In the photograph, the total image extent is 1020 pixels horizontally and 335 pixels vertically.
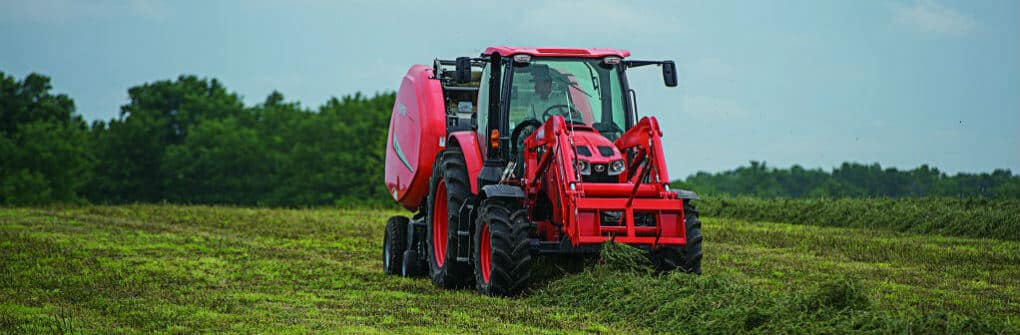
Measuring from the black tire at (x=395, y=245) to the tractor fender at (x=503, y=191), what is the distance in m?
3.70

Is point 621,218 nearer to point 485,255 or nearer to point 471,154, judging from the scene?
point 485,255

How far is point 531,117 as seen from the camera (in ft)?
38.8

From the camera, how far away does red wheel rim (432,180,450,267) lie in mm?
12883

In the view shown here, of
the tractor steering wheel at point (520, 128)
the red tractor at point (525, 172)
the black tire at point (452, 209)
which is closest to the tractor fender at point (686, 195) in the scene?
the red tractor at point (525, 172)

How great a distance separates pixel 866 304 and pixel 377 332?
3489 mm

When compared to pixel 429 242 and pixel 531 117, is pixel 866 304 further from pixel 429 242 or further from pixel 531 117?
pixel 429 242

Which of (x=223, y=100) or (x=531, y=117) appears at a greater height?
(x=223, y=100)

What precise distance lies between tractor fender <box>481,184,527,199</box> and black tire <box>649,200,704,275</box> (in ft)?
4.29

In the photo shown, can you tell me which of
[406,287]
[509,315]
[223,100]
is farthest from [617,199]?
[223,100]

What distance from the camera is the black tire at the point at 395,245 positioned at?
14336 millimetres

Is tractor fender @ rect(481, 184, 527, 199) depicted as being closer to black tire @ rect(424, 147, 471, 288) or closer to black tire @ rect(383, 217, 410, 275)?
black tire @ rect(424, 147, 471, 288)

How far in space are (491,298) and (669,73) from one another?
3.11 m

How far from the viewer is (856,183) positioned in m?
41.7

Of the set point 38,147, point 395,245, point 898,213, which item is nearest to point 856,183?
point 898,213
